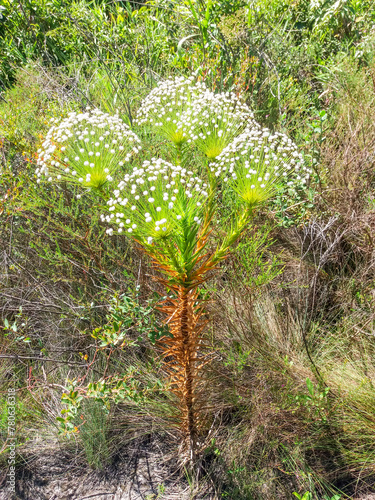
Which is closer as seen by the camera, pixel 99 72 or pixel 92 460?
pixel 92 460

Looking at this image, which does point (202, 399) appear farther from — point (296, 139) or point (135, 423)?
point (296, 139)

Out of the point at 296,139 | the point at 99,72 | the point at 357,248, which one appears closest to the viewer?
the point at 357,248

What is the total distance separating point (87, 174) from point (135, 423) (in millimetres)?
1713

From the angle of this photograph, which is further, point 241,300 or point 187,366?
point 241,300

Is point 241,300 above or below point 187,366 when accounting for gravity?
below

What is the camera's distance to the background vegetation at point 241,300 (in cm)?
215

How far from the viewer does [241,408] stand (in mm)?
2314

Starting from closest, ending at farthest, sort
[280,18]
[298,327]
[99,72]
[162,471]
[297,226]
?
[162,471] → [298,327] → [297,226] → [99,72] → [280,18]

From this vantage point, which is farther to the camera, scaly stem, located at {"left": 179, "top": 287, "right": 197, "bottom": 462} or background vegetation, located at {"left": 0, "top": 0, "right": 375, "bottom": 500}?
background vegetation, located at {"left": 0, "top": 0, "right": 375, "bottom": 500}

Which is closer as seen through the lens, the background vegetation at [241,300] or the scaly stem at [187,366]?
the scaly stem at [187,366]

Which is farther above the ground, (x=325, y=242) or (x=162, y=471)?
(x=325, y=242)

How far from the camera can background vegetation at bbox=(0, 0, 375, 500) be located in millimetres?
2152

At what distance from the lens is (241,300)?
263cm

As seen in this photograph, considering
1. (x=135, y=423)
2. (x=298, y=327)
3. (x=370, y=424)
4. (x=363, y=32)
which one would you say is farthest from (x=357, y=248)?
(x=363, y=32)
